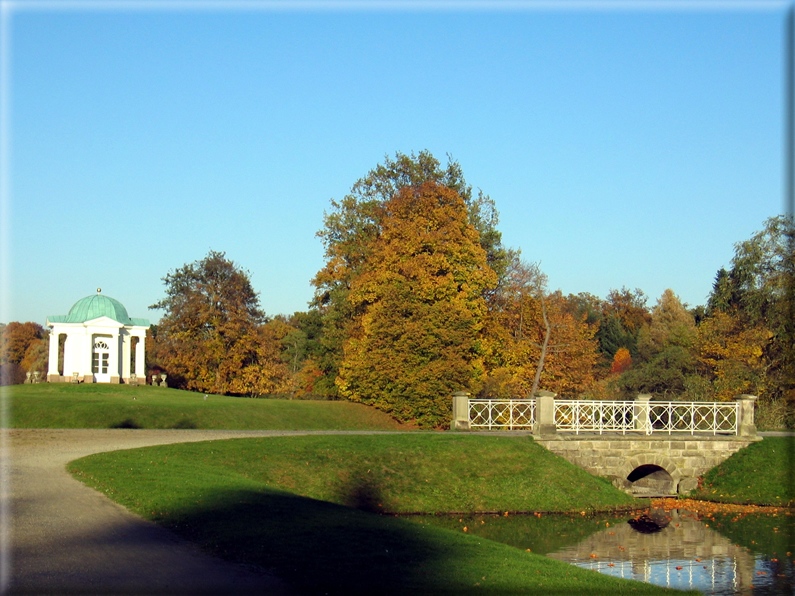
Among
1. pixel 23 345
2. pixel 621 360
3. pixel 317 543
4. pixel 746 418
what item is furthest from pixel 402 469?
pixel 23 345

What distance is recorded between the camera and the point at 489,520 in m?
19.5

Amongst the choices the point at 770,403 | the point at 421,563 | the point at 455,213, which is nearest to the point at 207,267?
the point at 455,213

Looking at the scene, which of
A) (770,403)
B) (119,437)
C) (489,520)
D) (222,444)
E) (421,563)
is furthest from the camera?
(770,403)

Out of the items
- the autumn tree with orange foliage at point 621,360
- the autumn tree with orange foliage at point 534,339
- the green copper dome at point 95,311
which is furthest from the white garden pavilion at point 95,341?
the autumn tree with orange foliage at point 621,360

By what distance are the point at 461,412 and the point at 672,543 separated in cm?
1062

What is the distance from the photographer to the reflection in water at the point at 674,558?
45.4 feet

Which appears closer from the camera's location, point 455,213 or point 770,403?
point 770,403

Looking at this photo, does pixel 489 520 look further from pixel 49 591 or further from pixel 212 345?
pixel 212 345

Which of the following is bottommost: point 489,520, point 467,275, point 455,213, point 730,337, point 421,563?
point 489,520

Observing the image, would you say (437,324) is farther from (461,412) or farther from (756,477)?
(756,477)

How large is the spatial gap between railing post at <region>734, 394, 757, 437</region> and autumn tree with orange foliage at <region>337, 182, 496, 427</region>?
13.9 m

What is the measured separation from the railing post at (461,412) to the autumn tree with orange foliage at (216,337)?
25.7 meters

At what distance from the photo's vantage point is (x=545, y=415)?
24.7m

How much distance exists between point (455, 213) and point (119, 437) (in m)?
24.4
